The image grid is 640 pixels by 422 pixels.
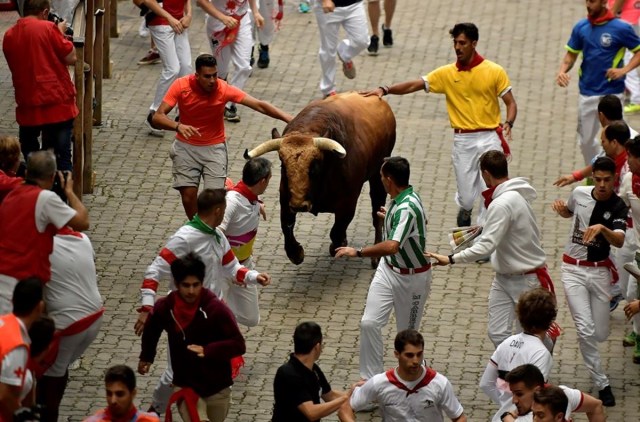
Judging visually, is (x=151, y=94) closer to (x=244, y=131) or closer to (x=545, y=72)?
(x=244, y=131)

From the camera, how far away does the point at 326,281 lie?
15.2 metres

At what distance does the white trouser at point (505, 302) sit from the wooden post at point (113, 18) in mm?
11272

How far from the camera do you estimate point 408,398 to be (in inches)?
416

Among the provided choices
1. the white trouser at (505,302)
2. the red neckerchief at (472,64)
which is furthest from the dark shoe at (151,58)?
the white trouser at (505,302)

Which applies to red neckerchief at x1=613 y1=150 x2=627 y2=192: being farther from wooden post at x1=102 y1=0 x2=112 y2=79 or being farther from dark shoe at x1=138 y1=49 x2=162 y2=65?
dark shoe at x1=138 y1=49 x2=162 y2=65

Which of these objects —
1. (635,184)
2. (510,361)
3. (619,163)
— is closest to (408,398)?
(510,361)

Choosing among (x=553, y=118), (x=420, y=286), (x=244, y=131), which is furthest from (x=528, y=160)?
(x=420, y=286)

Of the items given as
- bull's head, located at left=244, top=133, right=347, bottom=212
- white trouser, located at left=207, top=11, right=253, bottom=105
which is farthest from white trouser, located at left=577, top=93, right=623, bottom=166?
white trouser, located at left=207, top=11, right=253, bottom=105

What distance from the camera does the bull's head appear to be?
48.2 feet

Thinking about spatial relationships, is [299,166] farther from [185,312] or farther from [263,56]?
[263,56]

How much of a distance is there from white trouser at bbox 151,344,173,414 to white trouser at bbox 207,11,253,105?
8.21 m

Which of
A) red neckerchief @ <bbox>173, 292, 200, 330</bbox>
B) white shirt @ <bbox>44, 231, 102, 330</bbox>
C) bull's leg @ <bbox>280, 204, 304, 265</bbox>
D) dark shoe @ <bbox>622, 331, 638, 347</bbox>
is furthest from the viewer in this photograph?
bull's leg @ <bbox>280, 204, 304, 265</bbox>

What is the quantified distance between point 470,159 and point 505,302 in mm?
3411

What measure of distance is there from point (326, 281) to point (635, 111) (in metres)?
6.97
